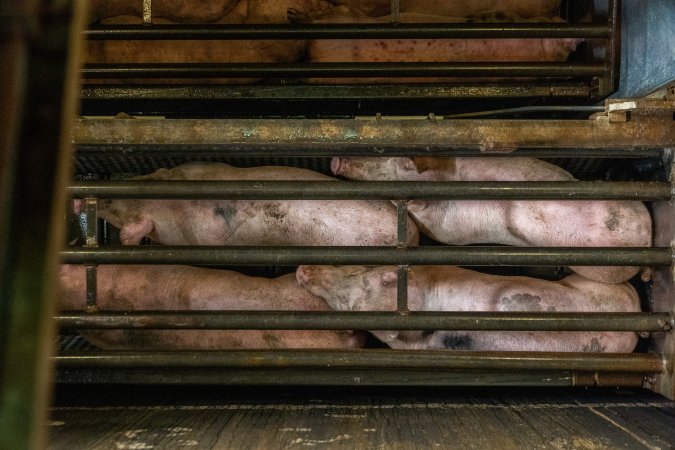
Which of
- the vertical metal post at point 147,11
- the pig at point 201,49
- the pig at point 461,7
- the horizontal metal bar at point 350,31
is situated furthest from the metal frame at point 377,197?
the pig at point 461,7

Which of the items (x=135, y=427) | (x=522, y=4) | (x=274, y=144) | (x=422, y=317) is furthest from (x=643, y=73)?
(x=135, y=427)

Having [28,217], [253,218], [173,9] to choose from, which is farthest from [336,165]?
[28,217]

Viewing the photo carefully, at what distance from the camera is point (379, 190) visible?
167 centimetres

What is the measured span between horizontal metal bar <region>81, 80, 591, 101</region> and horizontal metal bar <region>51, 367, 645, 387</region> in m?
1.24

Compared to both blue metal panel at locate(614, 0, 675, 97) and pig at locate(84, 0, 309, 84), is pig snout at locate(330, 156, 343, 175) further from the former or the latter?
blue metal panel at locate(614, 0, 675, 97)

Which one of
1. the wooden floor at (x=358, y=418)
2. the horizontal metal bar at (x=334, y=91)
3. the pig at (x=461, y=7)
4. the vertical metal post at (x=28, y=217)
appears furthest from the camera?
the pig at (x=461, y=7)

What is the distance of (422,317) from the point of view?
1.68 metres

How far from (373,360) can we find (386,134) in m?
0.69

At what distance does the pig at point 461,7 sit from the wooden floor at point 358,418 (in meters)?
1.75

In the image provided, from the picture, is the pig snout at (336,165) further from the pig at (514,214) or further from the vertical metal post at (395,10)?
the vertical metal post at (395,10)

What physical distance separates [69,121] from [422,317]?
1398 millimetres

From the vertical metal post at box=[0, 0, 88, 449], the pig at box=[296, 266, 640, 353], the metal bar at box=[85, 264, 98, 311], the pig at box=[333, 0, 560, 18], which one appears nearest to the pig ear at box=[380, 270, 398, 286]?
the pig at box=[296, 266, 640, 353]

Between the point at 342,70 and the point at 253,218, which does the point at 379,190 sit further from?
the point at 342,70

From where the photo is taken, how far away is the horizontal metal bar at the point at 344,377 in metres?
1.77
